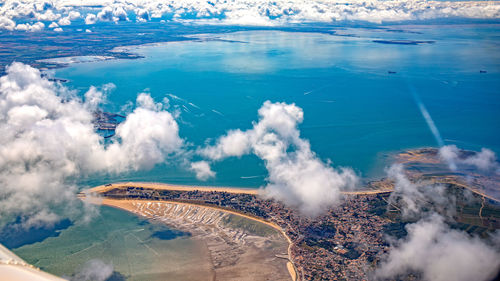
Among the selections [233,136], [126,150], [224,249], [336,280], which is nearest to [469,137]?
[233,136]

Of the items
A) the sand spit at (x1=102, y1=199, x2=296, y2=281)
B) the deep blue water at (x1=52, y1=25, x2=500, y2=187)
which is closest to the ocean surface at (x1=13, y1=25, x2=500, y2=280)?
the deep blue water at (x1=52, y1=25, x2=500, y2=187)

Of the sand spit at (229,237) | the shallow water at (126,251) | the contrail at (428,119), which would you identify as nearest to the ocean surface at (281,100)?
the shallow water at (126,251)

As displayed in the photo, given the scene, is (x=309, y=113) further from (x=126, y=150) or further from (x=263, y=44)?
(x=263, y=44)

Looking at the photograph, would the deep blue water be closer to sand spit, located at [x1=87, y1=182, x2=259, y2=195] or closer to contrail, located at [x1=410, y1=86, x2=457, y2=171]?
contrail, located at [x1=410, y1=86, x2=457, y2=171]

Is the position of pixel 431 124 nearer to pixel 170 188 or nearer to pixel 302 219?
pixel 302 219

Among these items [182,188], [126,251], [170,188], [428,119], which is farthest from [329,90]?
[126,251]
